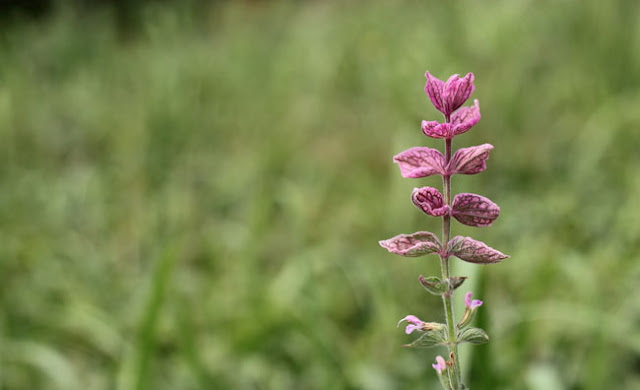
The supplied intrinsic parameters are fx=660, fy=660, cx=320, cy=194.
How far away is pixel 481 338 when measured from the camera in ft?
1.31

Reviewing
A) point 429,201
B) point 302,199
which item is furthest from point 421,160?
point 302,199

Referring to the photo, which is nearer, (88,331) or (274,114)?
(88,331)

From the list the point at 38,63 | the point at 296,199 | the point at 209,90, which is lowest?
the point at 296,199

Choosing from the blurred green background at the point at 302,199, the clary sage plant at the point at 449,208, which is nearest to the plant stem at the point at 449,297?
the clary sage plant at the point at 449,208

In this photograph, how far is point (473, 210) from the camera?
391mm

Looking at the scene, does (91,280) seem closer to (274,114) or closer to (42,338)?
(42,338)

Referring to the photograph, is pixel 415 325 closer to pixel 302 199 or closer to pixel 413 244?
pixel 413 244

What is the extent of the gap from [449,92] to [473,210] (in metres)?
0.07

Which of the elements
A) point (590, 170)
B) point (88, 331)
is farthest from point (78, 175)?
point (590, 170)

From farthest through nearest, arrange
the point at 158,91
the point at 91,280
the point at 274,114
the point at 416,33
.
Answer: the point at 416,33 < the point at 274,114 < the point at 158,91 < the point at 91,280

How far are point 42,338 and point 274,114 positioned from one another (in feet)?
5.89

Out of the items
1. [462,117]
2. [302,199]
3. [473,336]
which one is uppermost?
[302,199]

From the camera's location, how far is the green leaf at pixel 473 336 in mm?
397

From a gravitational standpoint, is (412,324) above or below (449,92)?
below
